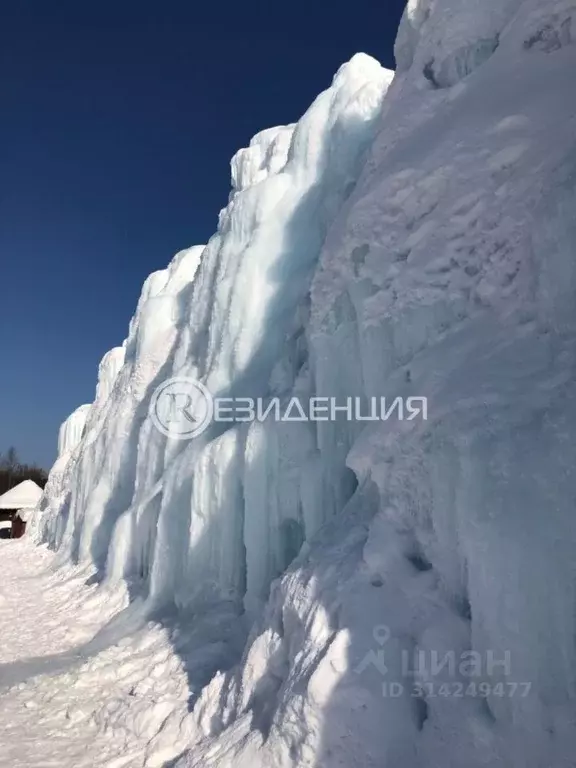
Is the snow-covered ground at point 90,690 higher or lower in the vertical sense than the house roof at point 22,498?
lower

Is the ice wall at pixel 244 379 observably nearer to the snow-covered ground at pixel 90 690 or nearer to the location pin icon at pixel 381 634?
the snow-covered ground at pixel 90 690

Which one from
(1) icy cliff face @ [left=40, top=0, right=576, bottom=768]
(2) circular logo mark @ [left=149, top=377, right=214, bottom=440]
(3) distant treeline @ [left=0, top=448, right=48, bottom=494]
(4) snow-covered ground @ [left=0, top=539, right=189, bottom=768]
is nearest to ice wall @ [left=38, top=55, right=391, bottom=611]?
(1) icy cliff face @ [left=40, top=0, right=576, bottom=768]

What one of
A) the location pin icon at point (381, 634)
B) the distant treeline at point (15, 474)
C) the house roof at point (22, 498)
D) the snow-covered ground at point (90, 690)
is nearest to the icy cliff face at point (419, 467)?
the location pin icon at point (381, 634)

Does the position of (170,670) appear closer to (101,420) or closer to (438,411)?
(438,411)

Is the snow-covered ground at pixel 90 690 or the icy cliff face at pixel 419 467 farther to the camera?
the snow-covered ground at pixel 90 690

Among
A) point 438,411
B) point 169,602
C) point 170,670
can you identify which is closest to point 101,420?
point 169,602

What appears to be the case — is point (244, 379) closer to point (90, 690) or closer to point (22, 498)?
point (90, 690)

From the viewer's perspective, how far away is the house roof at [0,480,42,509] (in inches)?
1132

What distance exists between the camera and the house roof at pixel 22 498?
28755 millimetres

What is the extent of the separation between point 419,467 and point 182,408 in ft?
23.0

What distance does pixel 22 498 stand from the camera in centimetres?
2930

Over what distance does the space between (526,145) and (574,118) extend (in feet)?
1.53

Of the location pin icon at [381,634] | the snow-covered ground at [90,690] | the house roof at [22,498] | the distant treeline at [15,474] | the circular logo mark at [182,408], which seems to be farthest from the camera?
the distant treeline at [15,474]

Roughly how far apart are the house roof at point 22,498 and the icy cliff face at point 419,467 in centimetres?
2276
